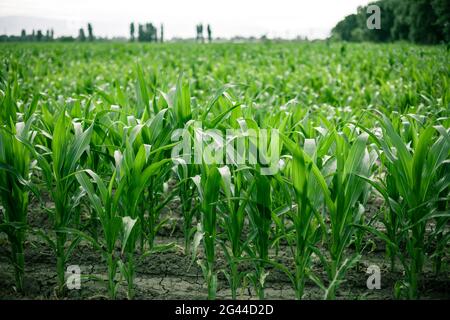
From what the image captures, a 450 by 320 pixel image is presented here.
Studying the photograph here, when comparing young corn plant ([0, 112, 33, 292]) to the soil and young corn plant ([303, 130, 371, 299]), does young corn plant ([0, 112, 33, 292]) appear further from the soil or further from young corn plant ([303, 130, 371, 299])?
young corn plant ([303, 130, 371, 299])

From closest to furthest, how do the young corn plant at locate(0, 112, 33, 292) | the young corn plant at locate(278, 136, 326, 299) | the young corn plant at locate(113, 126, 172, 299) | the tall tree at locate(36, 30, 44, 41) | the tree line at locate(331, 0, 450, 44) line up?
the young corn plant at locate(278, 136, 326, 299) → the young corn plant at locate(113, 126, 172, 299) → the young corn plant at locate(0, 112, 33, 292) → the tall tree at locate(36, 30, 44, 41) → the tree line at locate(331, 0, 450, 44)

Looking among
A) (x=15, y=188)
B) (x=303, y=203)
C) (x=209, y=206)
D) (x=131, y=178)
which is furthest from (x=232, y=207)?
(x=15, y=188)

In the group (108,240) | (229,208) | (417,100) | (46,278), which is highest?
(417,100)

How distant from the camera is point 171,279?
7.41 ft

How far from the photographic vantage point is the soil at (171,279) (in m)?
2.08

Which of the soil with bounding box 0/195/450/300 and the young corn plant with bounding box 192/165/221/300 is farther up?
the young corn plant with bounding box 192/165/221/300

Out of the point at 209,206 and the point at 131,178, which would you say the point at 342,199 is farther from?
the point at 131,178

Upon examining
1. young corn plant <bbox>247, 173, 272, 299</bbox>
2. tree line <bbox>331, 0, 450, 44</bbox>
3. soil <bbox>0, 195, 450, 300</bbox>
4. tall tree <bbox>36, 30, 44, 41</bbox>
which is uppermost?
tree line <bbox>331, 0, 450, 44</bbox>

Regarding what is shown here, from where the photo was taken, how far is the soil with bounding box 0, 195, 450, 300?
2.08 metres

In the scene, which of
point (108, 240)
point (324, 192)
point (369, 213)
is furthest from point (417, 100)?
point (108, 240)

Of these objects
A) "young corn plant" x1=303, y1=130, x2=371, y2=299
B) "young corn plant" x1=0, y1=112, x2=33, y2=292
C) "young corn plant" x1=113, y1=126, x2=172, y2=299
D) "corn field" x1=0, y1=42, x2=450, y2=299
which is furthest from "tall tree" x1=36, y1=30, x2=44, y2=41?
"young corn plant" x1=303, y1=130, x2=371, y2=299
